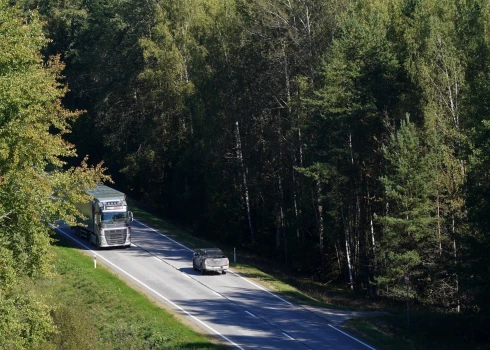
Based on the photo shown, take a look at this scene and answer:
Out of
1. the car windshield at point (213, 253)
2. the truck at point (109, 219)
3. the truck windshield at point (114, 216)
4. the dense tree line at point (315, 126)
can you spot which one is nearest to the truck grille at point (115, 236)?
the truck at point (109, 219)

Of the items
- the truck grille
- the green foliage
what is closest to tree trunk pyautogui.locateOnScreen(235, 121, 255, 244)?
the truck grille

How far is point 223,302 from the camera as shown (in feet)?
111

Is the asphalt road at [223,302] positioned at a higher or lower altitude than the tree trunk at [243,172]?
lower

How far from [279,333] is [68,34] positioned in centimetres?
5187

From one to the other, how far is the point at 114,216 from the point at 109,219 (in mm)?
343

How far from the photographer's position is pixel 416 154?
34.2m

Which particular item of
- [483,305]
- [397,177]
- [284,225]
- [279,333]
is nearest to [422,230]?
[397,177]

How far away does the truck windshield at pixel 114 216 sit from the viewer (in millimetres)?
41875

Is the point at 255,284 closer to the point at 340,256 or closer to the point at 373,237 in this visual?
the point at 373,237

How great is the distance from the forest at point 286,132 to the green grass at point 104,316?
424cm

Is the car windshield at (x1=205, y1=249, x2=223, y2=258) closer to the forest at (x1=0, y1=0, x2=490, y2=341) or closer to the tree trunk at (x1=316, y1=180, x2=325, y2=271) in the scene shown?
the forest at (x1=0, y1=0, x2=490, y2=341)

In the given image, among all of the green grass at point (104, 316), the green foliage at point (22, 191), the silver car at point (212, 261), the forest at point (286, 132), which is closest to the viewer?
the green foliage at point (22, 191)

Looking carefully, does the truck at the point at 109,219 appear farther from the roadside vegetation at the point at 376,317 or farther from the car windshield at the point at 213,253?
the car windshield at the point at 213,253

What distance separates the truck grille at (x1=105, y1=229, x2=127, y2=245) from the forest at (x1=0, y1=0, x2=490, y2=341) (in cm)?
769
